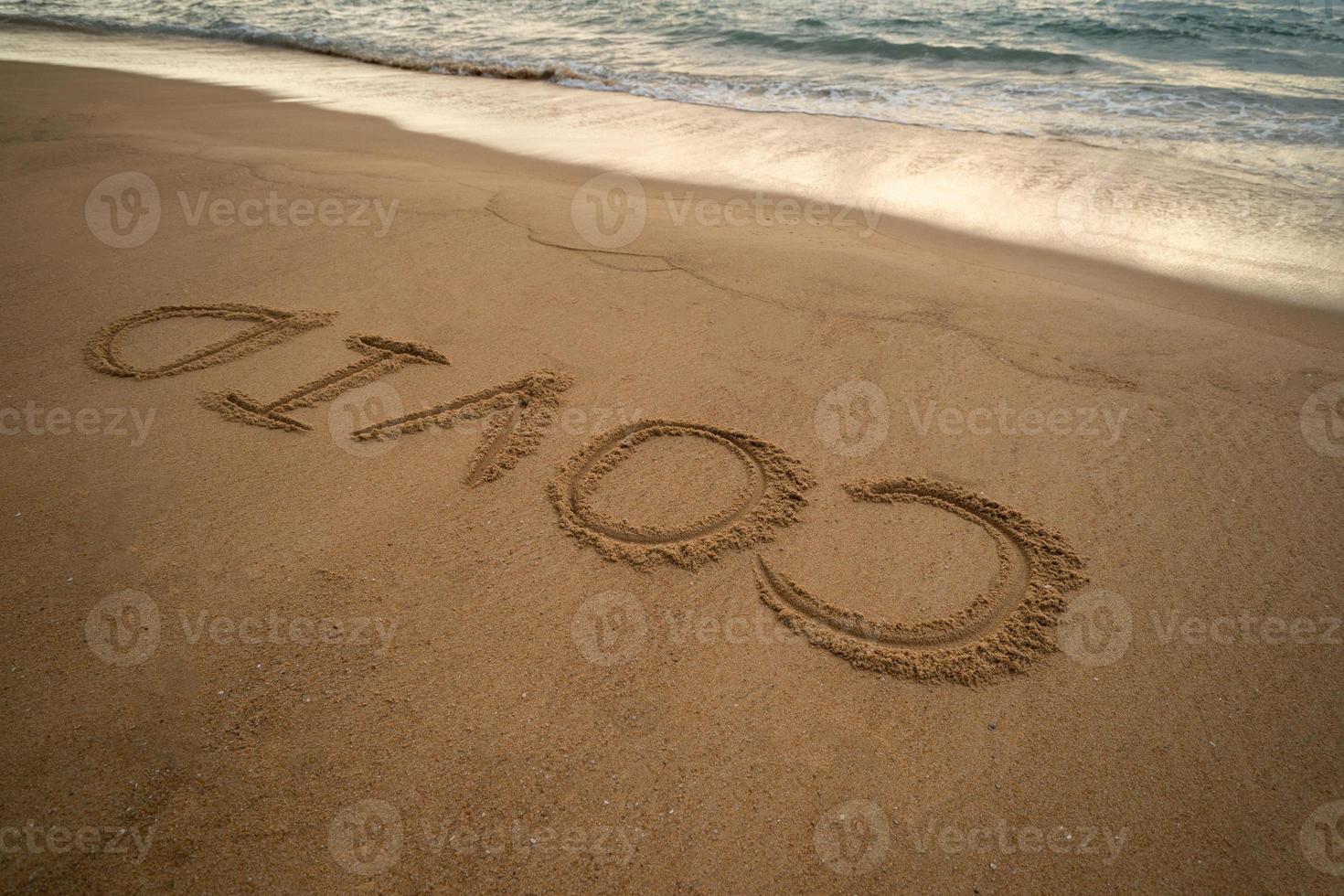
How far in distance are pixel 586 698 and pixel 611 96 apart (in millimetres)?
7297

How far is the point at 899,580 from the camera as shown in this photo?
2189 mm

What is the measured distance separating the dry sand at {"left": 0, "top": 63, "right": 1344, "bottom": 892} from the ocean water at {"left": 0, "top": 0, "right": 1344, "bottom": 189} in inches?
149

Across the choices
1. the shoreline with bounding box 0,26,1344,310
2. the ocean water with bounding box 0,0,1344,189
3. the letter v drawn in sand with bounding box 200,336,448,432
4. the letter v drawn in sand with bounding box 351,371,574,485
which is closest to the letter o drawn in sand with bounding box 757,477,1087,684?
the letter v drawn in sand with bounding box 351,371,574,485

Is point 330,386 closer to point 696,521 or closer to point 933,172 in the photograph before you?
point 696,521

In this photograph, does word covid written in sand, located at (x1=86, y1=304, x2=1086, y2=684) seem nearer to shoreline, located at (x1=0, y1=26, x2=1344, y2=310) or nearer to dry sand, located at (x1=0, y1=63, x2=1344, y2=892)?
dry sand, located at (x1=0, y1=63, x2=1344, y2=892)

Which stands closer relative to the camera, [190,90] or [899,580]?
[899,580]

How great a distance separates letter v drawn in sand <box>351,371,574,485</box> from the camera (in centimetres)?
260

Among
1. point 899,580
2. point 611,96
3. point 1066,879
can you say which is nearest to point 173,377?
point 899,580

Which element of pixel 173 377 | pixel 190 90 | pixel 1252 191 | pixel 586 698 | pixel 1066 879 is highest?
pixel 190 90

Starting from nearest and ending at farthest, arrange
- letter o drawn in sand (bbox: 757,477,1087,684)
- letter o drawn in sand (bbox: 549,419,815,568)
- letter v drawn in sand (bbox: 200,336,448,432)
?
letter o drawn in sand (bbox: 757,477,1087,684) → letter o drawn in sand (bbox: 549,419,815,568) → letter v drawn in sand (bbox: 200,336,448,432)

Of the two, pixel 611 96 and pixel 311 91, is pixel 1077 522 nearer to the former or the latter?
pixel 611 96

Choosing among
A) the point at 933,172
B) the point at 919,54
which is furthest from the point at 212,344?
the point at 919,54

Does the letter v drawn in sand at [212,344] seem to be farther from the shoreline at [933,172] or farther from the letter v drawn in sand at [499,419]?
the shoreline at [933,172]

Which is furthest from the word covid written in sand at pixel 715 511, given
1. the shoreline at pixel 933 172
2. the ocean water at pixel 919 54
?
the ocean water at pixel 919 54
